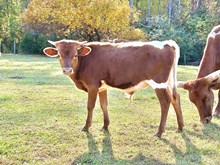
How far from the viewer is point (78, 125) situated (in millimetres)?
5602

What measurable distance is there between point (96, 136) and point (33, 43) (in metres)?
24.7

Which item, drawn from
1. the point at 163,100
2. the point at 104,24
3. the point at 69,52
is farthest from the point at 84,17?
the point at 163,100

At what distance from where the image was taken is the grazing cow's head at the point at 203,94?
5.74m

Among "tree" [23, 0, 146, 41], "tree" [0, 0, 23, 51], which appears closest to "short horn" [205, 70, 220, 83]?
"tree" [23, 0, 146, 41]

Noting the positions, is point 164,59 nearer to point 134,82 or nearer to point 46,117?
point 134,82

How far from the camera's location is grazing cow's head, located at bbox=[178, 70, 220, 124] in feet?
18.8

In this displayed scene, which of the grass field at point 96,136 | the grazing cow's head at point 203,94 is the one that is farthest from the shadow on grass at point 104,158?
the grazing cow's head at point 203,94

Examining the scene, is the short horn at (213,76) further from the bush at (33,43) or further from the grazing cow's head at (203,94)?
the bush at (33,43)

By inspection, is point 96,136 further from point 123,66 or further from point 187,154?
point 187,154

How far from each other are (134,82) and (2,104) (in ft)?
9.93

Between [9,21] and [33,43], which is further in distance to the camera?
[9,21]

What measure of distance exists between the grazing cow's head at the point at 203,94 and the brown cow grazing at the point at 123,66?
638 mm

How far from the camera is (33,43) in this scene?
28.7 m

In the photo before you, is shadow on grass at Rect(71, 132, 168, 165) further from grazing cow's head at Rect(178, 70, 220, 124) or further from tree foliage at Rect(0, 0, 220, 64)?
tree foliage at Rect(0, 0, 220, 64)
